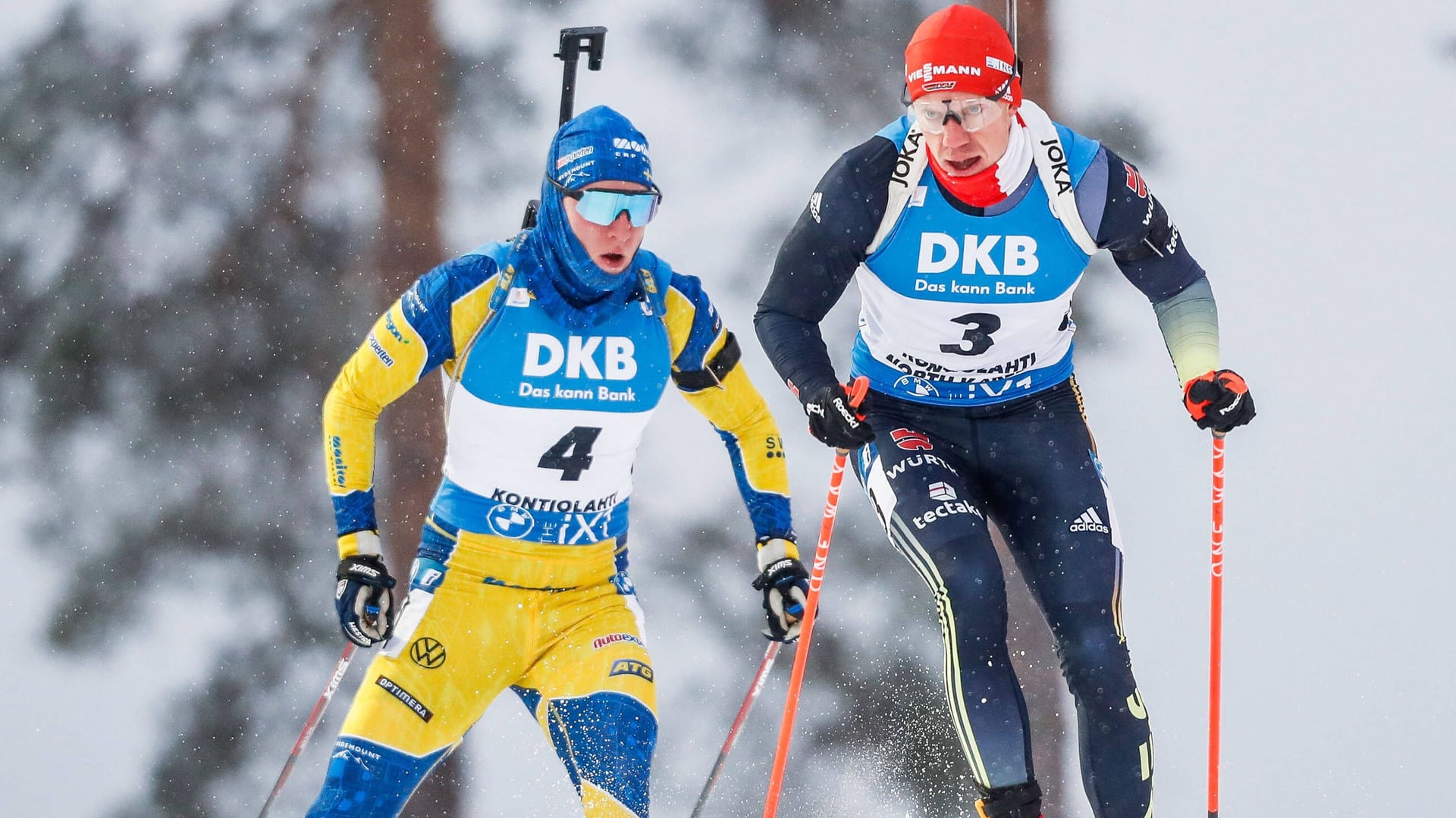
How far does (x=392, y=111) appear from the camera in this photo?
745 centimetres

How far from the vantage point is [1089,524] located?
12.1ft

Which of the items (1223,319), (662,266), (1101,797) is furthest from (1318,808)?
(662,266)

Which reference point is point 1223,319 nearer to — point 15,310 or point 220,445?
point 220,445

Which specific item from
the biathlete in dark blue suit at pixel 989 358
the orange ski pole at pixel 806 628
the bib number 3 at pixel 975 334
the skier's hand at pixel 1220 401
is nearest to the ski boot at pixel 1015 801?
the biathlete in dark blue suit at pixel 989 358

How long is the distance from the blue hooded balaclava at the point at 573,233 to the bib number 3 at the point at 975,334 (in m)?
0.84

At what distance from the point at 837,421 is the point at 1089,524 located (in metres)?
0.65

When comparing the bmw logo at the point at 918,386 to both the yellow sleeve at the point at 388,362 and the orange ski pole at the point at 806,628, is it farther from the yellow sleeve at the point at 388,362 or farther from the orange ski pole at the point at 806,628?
the yellow sleeve at the point at 388,362

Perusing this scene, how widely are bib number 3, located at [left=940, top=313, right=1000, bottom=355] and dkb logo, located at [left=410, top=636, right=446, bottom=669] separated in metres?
1.45

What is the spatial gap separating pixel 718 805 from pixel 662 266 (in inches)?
162

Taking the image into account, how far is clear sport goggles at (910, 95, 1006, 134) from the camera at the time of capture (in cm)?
366

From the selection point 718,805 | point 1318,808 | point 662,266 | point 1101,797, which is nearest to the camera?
point 1101,797

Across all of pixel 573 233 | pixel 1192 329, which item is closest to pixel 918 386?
pixel 1192 329

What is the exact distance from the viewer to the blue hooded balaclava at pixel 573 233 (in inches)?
153

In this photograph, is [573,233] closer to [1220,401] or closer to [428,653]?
[428,653]
